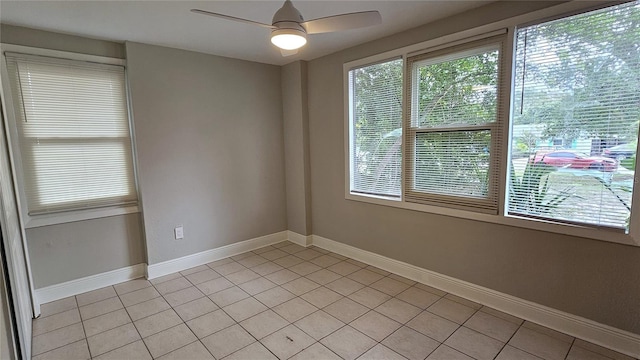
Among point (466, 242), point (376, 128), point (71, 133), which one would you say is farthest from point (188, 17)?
point (466, 242)

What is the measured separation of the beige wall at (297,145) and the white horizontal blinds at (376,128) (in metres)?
0.71

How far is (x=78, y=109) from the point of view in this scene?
9.26 ft

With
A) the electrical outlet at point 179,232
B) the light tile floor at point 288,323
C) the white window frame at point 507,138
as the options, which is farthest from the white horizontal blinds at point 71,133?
the white window frame at point 507,138

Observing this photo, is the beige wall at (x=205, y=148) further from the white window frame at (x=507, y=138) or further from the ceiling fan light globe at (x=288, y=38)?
the ceiling fan light globe at (x=288, y=38)

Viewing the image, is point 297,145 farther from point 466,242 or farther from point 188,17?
point 466,242

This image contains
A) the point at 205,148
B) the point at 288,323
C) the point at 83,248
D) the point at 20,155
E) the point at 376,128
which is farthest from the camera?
the point at 205,148

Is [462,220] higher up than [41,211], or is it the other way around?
[41,211]

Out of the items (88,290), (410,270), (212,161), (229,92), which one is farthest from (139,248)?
(410,270)

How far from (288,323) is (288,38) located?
204cm

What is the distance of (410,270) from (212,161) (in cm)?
253

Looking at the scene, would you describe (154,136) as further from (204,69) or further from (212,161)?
(204,69)

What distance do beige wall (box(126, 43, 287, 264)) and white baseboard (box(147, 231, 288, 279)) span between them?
62 mm

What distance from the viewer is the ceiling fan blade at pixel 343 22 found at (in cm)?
169

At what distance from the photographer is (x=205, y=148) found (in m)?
3.52
